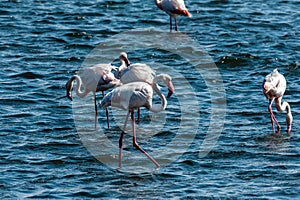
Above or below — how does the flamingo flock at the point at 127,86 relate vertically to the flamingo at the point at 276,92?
above

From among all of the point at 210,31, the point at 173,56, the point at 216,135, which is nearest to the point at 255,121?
the point at 216,135

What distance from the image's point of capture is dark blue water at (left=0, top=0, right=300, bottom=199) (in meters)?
8.99

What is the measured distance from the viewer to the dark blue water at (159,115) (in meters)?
8.99

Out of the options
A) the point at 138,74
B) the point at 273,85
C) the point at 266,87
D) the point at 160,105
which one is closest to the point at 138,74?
the point at 138,74

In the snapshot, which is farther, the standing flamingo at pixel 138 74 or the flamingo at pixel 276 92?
the flamingo at pixel 276 92

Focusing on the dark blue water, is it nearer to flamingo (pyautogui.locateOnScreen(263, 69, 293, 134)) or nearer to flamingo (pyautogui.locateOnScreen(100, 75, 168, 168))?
flamingo (pyautogui.locateOnScreen(263, 69, 293, 134))

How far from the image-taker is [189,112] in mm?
11695

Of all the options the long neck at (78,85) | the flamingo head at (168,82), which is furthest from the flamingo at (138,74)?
the flamingo head at (168,82)

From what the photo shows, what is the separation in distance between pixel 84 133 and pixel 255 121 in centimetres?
267

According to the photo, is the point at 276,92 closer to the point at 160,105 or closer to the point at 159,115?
the point at 159,115

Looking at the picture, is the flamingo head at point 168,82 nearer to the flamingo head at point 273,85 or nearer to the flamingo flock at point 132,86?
the flamingo flock at point 132,86

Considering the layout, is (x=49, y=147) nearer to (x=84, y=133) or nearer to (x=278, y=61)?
(x=84, y=133)

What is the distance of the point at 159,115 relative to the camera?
11562 millimetres

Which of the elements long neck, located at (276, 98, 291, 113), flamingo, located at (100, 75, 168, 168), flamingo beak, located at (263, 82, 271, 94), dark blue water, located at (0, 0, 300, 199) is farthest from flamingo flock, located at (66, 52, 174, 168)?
long neck, located at (276, 98, 291, 113)
